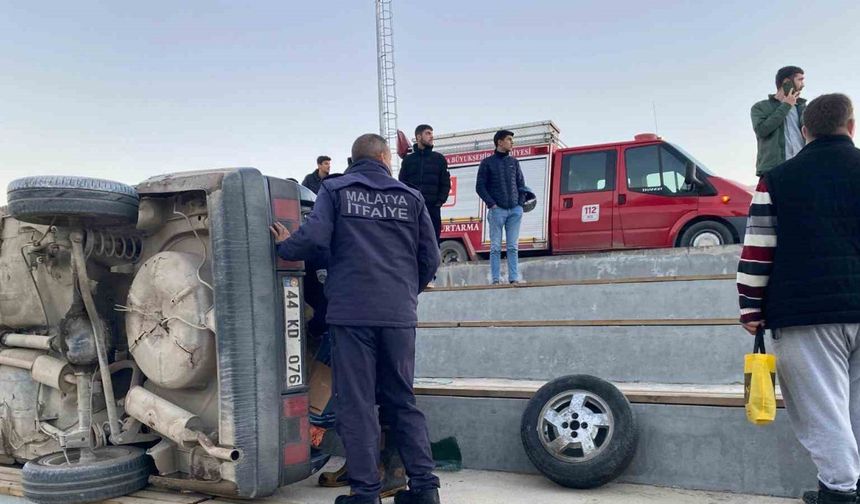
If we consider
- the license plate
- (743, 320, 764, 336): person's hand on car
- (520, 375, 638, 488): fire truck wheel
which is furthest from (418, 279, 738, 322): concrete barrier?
the license plate

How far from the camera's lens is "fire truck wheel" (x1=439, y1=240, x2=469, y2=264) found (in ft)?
39.3

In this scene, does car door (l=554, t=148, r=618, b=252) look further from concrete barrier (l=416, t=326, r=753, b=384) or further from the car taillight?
the car taillight

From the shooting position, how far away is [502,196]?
7.61m

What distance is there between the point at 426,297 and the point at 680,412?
358 centimetres

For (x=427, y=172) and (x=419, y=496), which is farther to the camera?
(x=427, y=172)

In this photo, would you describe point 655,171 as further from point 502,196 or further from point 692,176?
point 502,196

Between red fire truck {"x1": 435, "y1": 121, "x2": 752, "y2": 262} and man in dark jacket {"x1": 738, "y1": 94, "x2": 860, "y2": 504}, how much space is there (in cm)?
647

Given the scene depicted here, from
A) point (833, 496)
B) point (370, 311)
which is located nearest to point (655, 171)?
point (833, 496)

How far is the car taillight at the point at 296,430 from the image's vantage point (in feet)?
10.3

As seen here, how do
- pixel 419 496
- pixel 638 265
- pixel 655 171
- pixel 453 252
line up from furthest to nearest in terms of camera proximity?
pixel 453 252
pixel 655 171
pixel 638 265
pixel 419 496

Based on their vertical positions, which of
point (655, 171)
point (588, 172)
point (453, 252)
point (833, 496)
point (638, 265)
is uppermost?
point (588, 172)

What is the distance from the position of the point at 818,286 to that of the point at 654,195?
7.28m

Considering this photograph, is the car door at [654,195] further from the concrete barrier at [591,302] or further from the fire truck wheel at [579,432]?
the fire truck wheel at [579,432]

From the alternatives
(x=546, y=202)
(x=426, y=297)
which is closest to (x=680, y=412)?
(x=426, y=297)
